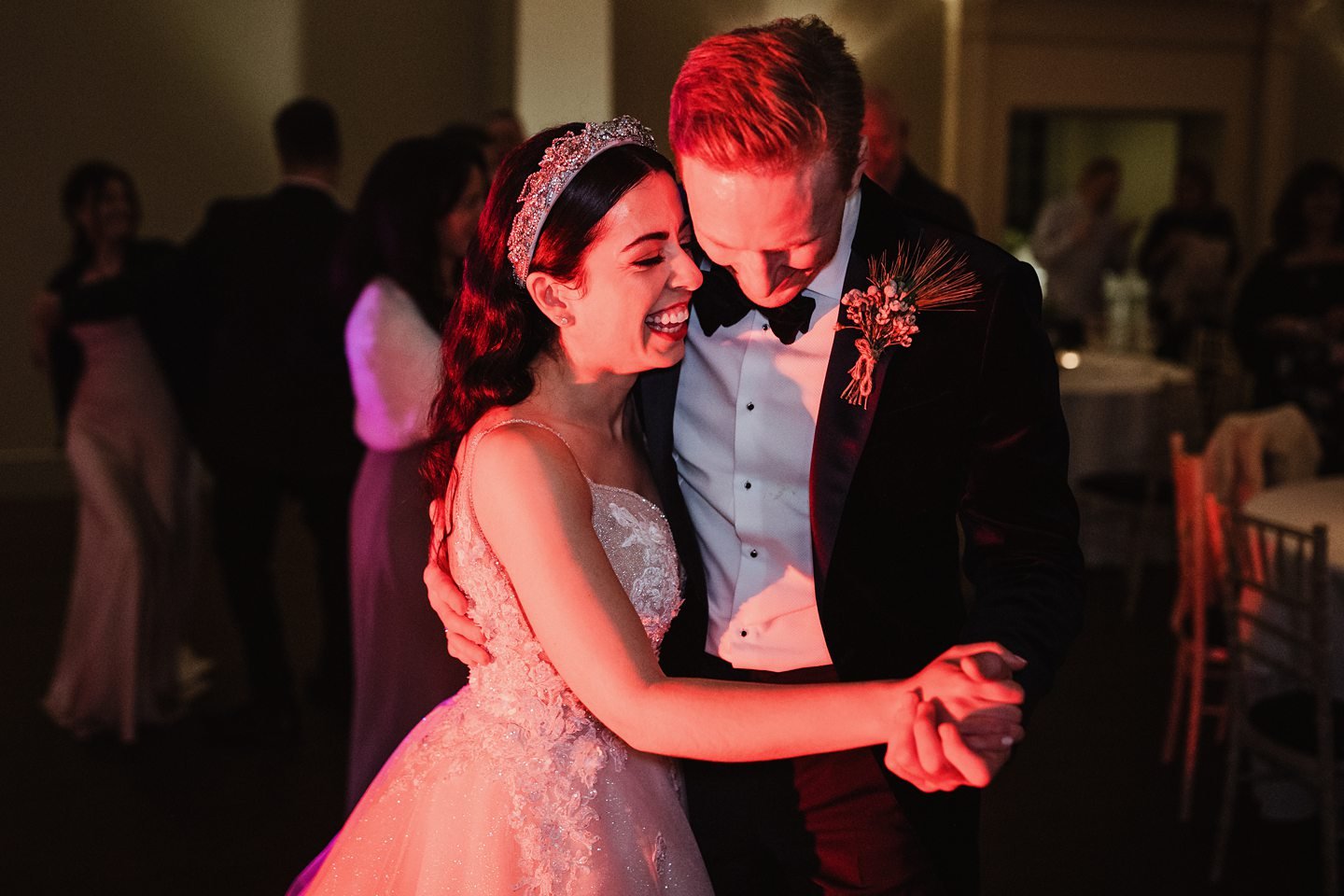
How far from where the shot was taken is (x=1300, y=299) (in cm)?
529

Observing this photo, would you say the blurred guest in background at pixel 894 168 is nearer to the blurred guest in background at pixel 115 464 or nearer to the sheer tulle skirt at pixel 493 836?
the blurred guest in background at pixel 115 464

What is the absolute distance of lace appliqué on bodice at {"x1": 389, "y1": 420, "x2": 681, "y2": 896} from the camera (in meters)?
1.67

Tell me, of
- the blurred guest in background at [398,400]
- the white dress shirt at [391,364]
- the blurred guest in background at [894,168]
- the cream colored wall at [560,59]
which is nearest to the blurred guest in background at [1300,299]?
the blurred guest in background at [894,168]

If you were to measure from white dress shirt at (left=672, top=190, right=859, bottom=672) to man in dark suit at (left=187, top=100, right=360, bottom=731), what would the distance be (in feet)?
7.33

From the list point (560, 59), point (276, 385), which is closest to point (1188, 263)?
point (560, 59)

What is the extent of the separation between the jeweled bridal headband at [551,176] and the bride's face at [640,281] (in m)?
0.07

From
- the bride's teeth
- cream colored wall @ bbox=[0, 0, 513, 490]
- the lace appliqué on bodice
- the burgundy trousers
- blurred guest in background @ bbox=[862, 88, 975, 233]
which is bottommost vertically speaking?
the burgundy trousers

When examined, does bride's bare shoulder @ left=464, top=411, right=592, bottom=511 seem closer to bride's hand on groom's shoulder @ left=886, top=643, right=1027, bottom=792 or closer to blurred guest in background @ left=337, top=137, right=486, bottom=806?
bride's hand on groom's shoulder @ left=886, top=643, right=1027, bottom=792

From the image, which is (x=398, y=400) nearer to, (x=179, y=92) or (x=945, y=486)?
(x=945, y=486)

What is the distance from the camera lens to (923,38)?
9242 mm

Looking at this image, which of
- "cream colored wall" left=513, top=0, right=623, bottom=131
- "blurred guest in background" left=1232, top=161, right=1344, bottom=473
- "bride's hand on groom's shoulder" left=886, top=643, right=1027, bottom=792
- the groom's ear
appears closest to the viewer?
"bride's hand on groom's shoulder" left=886, top=643, right=1027, bottom=792

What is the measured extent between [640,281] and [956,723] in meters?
0.63

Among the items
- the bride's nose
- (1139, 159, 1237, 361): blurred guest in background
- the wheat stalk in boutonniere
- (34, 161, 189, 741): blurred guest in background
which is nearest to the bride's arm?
the bride's nose

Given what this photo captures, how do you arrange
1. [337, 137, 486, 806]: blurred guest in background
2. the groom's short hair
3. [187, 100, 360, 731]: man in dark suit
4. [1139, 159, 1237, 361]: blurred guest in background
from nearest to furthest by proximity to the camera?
the groom's short hair
[337, 137, 486, 806]: blurred guest in background
[187, 100, 360, 731]: man in dark suit
[1139, 159, 1237, 361]: blurred guest in background
